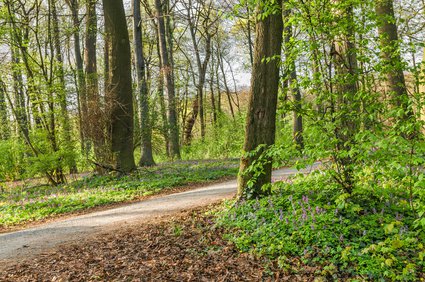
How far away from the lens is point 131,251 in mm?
5059

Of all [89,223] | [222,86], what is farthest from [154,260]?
[222,86]

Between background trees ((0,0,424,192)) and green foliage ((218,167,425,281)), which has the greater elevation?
background trees ((0,0,424,192))

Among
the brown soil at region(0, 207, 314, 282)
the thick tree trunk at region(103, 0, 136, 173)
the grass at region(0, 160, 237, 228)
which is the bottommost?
the brown soil at region(0, 207, 314, 282)

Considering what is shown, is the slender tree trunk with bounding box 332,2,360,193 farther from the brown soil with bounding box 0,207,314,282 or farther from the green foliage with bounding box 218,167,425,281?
the brown soil with bounding box 0,207,314,282

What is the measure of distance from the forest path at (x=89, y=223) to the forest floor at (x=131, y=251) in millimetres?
18

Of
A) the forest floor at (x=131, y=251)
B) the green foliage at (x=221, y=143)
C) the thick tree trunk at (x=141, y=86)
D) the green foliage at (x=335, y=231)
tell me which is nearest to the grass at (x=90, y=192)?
the forest floor at (x=131, y=251)

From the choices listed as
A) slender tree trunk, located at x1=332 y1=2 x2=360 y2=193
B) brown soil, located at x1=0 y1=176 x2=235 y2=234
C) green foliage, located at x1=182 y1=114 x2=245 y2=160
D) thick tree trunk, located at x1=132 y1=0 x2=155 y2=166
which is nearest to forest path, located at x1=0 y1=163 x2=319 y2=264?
brown soil, located at x1=0 y1=176 x2=235 y2=234

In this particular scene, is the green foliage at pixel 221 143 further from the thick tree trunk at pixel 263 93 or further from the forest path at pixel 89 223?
the thick tree trunk at pixel 263 93

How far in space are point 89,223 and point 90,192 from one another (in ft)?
10.5

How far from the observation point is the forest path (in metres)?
5.71

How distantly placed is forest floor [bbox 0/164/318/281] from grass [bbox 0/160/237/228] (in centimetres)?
146

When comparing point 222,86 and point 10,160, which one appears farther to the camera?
point 222,86

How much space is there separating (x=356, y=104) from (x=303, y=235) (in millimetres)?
1912

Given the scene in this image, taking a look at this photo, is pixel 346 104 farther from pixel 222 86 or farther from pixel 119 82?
pixel 222 86
